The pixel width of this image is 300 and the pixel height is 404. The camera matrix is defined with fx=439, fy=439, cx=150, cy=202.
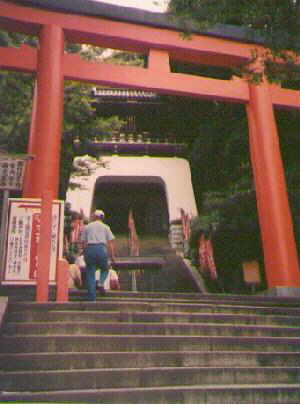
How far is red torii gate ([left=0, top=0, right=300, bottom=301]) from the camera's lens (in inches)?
315

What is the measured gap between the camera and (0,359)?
13.0 feet

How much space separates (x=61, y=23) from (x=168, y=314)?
6.29 metres

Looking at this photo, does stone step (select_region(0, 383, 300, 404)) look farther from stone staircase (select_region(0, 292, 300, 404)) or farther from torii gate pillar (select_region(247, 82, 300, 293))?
torii gate pillar (select_region(247, 82, 300, 293))

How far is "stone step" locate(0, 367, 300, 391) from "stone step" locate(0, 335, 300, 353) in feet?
1.60

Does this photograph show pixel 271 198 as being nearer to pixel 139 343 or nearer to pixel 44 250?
pixel 44 250

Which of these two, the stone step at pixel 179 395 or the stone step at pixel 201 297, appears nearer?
the stone step at pixel 179 395

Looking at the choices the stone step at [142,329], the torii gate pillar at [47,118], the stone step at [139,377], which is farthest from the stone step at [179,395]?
the torii gate pillar at [47,118]

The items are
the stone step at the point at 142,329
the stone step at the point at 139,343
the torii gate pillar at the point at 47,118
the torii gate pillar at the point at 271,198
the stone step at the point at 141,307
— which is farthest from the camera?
the torii gate pillar at the point at 271,198

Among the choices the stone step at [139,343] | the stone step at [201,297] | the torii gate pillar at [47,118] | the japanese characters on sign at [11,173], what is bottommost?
the stone step at [139,343]

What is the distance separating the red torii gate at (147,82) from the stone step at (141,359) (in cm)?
392

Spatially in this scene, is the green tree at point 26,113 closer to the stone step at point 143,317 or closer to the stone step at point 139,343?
the stone step at point 143,317

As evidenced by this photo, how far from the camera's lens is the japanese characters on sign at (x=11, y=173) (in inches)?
242

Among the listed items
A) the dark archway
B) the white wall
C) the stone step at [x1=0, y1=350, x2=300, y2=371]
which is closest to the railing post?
the stone step at [x1=0, y1=350, x2=300, y2=371]

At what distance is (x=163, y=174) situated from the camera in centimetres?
1596
